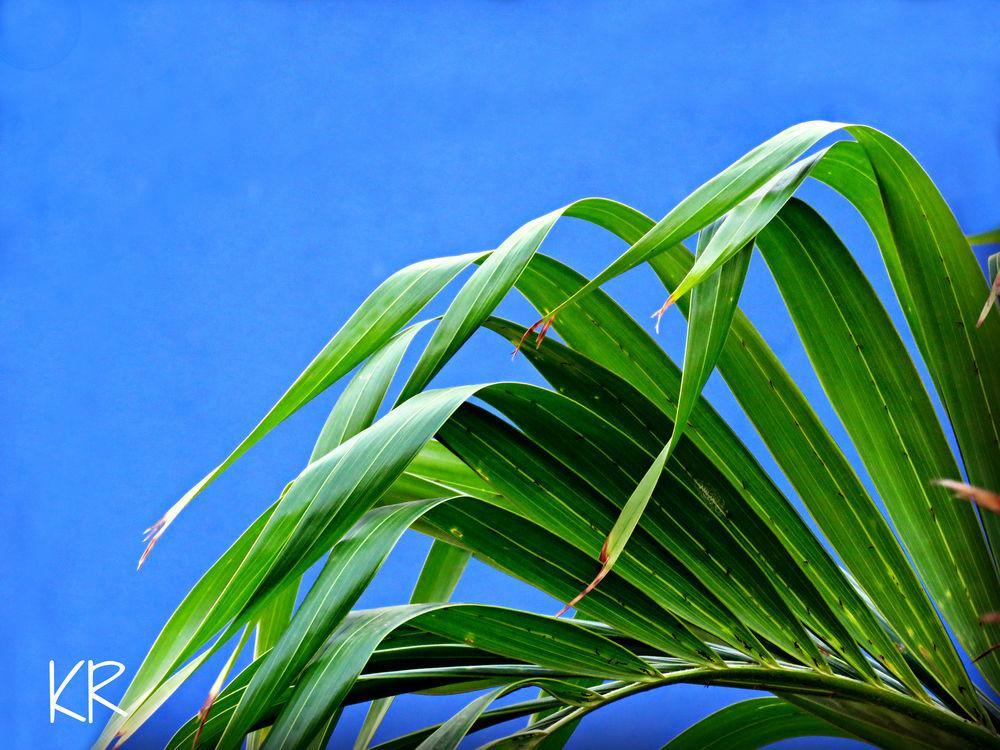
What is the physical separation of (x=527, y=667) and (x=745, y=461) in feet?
0.57

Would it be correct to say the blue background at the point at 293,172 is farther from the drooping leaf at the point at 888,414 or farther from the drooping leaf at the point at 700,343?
the drooping leaf at the point at 700,343

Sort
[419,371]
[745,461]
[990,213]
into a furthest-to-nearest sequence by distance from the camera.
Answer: [990,213] → [745,461] → [419,371]

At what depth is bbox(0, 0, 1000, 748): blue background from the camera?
4.71 ft

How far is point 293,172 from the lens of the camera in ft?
4.99

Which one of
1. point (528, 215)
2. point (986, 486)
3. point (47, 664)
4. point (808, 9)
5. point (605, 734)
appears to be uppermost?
point (808, 9)

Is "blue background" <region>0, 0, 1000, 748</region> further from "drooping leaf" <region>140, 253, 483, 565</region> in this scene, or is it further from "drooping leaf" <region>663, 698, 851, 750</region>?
"drooping leaf" <region>140, 253, 483, 565</region>

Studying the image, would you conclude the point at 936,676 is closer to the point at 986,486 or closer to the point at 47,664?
the point at 986,486

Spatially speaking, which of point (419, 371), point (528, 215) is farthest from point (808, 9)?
point (419, 371)

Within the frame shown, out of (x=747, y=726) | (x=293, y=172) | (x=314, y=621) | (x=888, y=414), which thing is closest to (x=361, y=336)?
(x=314, y=621)

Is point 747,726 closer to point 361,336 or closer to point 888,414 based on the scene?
point 888,414

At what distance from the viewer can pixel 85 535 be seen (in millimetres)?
1417

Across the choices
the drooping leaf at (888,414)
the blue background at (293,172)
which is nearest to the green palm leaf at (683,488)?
the drooping leaf at (888,414)

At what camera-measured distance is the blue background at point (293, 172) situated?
1.43 metres

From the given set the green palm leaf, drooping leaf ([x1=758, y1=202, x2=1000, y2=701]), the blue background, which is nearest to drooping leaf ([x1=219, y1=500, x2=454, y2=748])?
the green palm leaf
